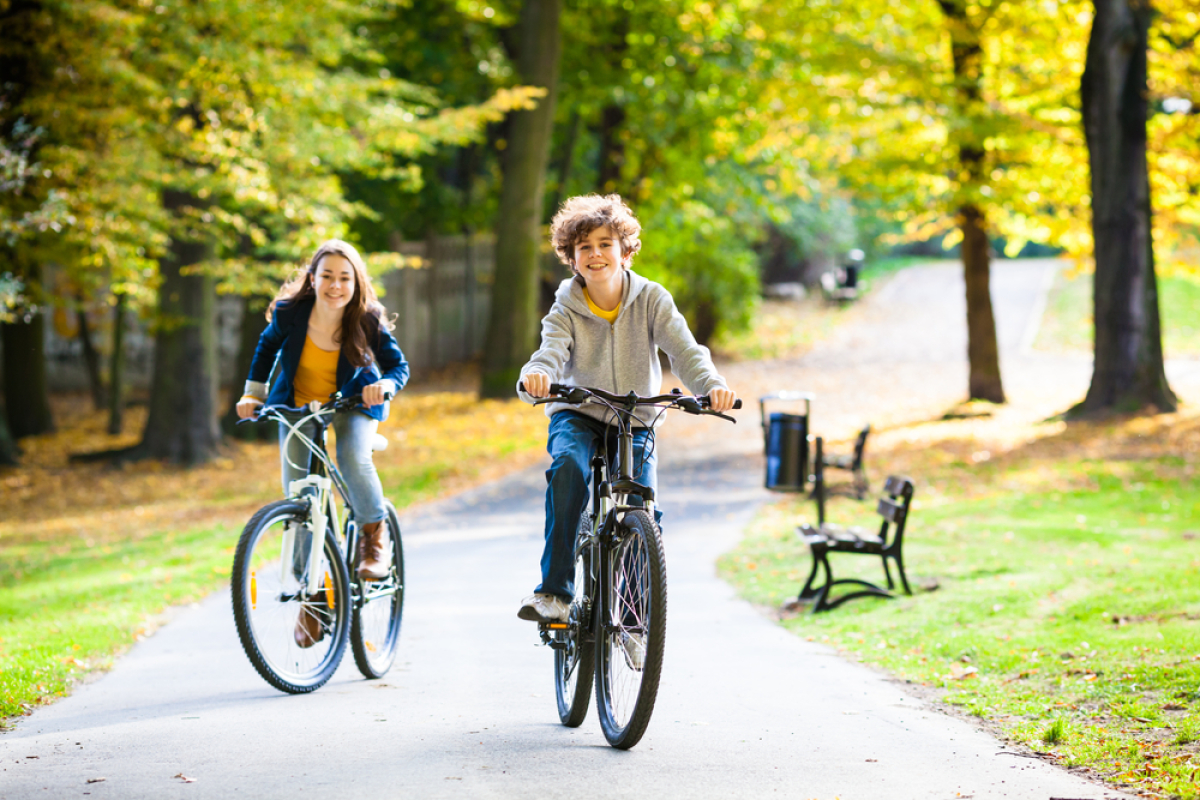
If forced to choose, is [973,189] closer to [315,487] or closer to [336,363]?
[336,363]

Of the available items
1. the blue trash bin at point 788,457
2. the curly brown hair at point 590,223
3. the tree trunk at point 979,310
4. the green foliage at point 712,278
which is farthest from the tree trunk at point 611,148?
the curly brown hair at point 590,223

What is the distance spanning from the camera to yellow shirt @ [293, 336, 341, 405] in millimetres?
5992

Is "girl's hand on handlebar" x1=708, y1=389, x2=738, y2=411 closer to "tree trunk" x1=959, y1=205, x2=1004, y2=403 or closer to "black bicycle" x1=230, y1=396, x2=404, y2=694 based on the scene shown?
"black bicycle" x1=230, y1=396, x2=404, y2=694

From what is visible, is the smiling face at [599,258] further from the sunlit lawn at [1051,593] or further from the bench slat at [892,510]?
the bench slat at [892,510]

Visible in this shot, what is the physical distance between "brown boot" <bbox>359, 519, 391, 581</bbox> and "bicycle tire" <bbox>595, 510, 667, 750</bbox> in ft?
5.56

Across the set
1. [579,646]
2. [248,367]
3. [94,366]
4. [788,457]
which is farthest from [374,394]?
[94,366]

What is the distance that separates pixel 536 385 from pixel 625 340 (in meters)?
0.61

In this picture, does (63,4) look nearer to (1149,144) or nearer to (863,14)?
(863,14)

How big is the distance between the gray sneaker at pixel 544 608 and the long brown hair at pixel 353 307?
173cm

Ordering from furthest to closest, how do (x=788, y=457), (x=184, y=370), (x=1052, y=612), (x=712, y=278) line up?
A: 1. (x=712, y=278)
2. (x=184, y=370)
3. (x=788, y=457)
4. (x=1052, y=612)

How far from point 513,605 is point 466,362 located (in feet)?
67.6

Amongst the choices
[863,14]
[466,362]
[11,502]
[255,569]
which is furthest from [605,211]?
[466,362]

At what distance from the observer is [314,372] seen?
5988 mm

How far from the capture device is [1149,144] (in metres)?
18.7
